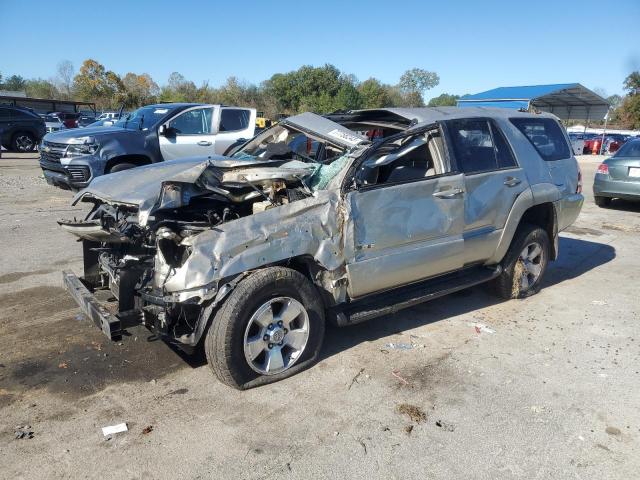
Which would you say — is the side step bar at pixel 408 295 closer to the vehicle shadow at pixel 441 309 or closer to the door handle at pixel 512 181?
the vehicle shadow at pixel 441 309

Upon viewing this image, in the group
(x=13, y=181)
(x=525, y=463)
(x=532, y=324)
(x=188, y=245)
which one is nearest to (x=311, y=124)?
(x=188, y=245)

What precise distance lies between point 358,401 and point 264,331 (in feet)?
2.61

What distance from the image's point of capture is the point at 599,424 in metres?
3.32

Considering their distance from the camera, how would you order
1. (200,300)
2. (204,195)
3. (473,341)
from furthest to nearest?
(473,341)
(204,195)
(200,300)

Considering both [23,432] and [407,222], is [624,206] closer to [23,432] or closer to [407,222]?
[407,222]

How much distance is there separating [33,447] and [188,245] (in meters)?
1.43

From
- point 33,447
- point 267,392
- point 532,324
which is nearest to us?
point 33,447

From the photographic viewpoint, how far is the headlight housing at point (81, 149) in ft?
29.8

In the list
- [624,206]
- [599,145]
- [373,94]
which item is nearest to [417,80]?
[373,94]

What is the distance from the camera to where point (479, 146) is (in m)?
4.84

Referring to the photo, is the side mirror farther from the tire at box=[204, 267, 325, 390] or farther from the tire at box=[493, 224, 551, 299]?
the tire at box=[204, 267, 325, 390]

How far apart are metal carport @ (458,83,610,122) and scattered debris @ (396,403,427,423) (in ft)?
88.9

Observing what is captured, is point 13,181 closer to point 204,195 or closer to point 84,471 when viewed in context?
point 204,195

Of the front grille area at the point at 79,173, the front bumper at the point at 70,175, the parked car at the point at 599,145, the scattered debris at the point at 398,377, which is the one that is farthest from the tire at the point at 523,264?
the parked car at the point at 599,145
